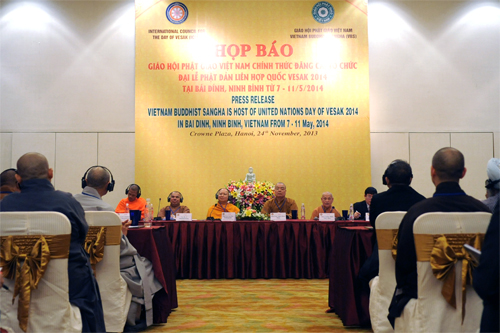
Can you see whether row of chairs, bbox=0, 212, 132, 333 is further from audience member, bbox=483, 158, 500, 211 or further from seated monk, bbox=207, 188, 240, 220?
seated monk, bbox=207, 188, 240, 220

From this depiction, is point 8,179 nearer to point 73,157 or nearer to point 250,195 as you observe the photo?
point 250,195

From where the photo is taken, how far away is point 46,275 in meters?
1.91

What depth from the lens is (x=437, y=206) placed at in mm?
1945

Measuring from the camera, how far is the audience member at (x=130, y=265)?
2.92 meters

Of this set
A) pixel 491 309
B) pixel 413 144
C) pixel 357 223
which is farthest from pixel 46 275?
pixel 413 144

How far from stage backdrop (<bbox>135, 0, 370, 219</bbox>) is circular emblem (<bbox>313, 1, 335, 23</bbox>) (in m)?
0.02

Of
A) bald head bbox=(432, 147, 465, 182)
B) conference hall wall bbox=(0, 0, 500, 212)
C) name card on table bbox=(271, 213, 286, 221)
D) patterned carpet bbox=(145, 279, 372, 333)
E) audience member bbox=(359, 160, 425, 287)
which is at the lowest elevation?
Result: patterned carpet bbox=(145, 279, 372, 333)

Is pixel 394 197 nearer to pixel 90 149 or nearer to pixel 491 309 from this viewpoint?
pixel 491 309

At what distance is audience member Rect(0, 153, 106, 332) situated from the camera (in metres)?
2.02

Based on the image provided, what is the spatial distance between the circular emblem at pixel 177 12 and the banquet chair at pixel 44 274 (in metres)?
6.11

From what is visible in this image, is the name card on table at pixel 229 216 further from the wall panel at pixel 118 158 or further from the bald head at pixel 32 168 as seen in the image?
the bald head at pixel 32 168

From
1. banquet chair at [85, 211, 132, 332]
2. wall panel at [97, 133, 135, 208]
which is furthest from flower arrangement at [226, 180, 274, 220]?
banquet chair at [85, 211, 132, 332]

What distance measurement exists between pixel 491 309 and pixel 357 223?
12.7ft

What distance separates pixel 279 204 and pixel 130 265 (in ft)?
11.0
